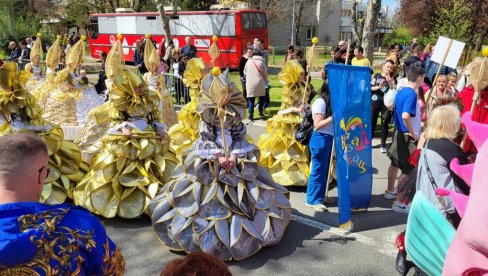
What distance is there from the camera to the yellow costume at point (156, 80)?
7.72m

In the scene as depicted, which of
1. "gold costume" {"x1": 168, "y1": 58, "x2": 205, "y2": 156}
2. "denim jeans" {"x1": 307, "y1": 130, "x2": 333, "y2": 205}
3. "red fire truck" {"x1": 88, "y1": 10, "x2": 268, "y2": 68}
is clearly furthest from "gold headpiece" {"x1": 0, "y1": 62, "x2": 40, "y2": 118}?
"red fire truck" {"x1": 88, "y1": 10, "x2": 268, "y2": 68}

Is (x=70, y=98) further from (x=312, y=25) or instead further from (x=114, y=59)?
(x=312, y=25)

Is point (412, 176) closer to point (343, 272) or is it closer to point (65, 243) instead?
point (343, 272)

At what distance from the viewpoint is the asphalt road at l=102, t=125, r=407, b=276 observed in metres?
4.23

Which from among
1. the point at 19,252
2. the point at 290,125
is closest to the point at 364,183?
the point at 290,125

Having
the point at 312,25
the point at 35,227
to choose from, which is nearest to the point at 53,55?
the point at 35,227

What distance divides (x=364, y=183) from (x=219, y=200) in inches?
79.3

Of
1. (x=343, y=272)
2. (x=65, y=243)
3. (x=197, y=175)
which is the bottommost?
(x=343, y=272)

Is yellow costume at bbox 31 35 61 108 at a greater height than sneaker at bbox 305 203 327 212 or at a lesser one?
greater

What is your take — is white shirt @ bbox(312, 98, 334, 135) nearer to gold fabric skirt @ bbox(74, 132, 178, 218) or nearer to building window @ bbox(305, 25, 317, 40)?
gold fabric skirt @ bbox(74, 132, 178, 218)

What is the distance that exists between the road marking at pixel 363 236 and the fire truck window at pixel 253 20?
16674 mm

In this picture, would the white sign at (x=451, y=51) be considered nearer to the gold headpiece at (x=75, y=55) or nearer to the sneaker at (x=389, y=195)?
the sneaker at (x=389, y=195)

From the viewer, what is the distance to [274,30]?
42969 mm

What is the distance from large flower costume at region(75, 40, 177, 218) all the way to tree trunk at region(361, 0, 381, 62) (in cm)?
775
